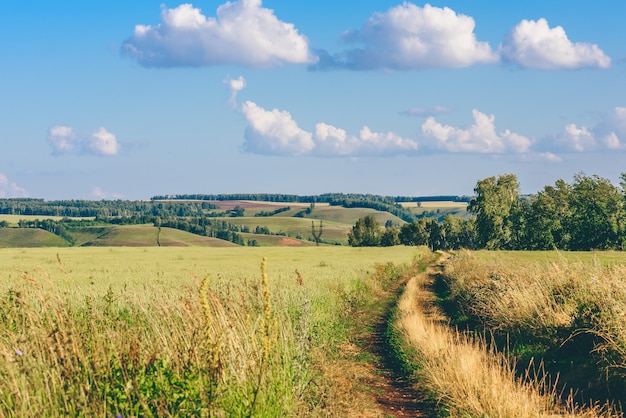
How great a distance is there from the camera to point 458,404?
8562 mm

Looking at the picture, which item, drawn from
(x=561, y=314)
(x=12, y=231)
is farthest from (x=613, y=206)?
(x=12, y=231)

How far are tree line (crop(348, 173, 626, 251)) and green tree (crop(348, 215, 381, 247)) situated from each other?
137 ft

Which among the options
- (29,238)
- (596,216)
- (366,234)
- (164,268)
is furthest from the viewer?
(29,238)

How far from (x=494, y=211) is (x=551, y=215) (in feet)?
34.7

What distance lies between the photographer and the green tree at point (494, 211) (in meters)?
104

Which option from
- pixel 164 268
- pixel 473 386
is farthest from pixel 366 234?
pixel 473 386

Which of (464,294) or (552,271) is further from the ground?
(552,271)

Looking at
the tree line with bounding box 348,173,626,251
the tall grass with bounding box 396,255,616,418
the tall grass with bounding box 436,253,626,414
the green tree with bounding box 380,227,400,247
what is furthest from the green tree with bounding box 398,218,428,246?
the tall grass with bounding box 396,255,616,418

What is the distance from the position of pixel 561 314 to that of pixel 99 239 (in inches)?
6885

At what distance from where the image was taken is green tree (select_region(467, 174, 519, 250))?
104m

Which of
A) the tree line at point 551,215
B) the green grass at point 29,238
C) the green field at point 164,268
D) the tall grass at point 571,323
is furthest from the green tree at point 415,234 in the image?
the tall grass at point 571,323

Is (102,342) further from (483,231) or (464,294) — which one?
(483,231)

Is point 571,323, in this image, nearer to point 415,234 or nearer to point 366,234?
point 415,234

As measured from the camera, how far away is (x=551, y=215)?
10438 cm
